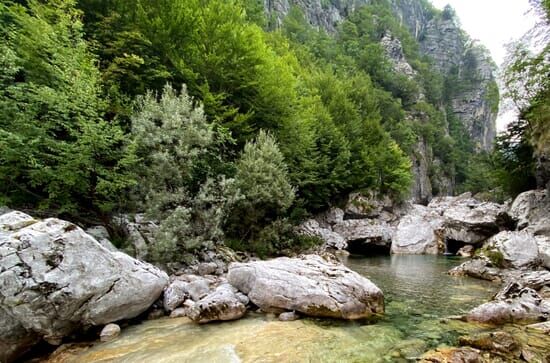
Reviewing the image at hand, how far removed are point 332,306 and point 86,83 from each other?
929 centimetres

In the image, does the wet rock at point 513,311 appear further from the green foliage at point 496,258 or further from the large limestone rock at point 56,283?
the large limestone rock at point 56,283

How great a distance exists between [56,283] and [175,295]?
2612 millimetres

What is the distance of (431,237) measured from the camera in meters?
24.3

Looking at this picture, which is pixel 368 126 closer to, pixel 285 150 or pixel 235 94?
pixel 285 150

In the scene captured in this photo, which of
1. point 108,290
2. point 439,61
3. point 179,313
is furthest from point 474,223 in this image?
point 439,61

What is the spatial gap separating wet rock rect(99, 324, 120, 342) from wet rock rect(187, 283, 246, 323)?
1.40 metres

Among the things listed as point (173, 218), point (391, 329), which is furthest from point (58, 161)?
point (391, 329)

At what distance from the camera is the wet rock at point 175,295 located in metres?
7.21

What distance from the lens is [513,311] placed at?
23.3 feet

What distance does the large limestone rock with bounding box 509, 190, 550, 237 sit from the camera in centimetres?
1699

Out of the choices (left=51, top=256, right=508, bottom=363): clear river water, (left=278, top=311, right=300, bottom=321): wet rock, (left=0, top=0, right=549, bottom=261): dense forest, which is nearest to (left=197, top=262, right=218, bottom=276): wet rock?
(left=0, top=0, right=549, bottom=261): dense forest

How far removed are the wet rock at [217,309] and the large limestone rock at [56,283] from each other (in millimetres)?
1217

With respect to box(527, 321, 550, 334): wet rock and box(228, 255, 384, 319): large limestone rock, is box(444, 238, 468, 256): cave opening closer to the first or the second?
box(527, 321, 550, 334): wet rock

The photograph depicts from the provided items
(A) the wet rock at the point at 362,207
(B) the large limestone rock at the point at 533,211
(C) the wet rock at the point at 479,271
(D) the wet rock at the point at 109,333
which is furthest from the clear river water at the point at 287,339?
(A) the wet rock at the point at 362,207
